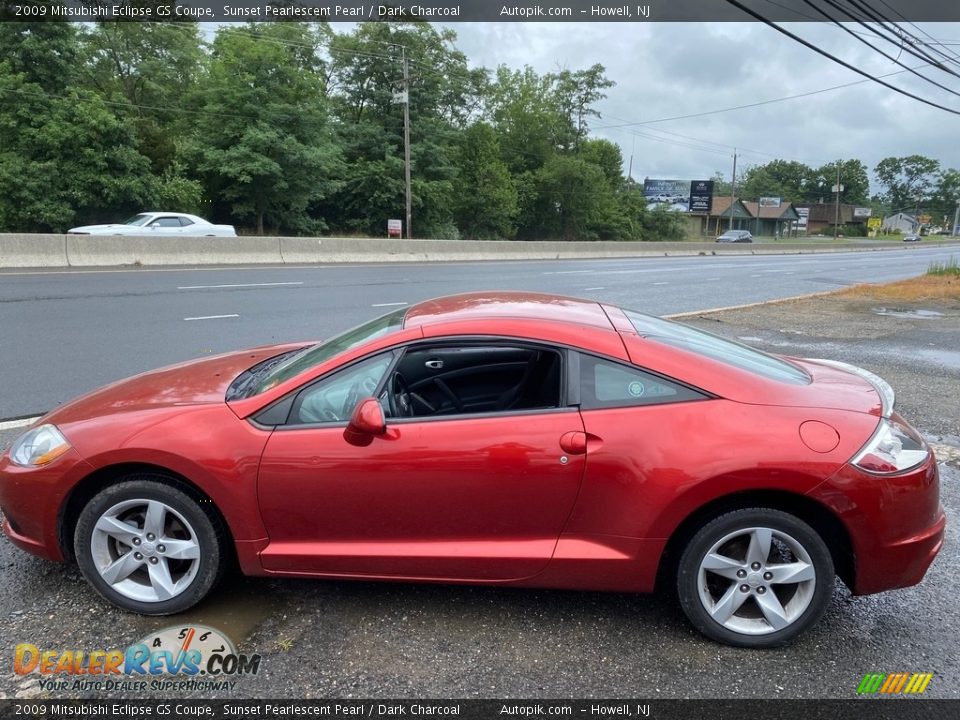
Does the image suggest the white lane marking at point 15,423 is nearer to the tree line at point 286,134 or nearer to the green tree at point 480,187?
the tree line at point 286,134

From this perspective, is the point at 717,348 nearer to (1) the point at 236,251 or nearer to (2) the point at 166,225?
(1) the point at 236,251

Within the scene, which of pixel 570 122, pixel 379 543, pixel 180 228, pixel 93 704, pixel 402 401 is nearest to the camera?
pixel 93 704

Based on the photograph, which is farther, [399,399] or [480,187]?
[480,187]

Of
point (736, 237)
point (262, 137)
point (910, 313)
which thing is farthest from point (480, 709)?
point (736, 237)

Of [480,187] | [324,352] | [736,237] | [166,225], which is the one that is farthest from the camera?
[736,237]

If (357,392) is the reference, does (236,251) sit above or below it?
above

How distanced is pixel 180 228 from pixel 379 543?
2094 cm

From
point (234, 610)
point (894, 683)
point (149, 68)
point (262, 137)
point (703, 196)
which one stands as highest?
point (149, 68)

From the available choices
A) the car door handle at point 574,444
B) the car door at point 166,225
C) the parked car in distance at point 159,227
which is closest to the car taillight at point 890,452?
the car door handle at point 574,444

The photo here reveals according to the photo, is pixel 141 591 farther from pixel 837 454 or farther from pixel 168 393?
pixel 837 454

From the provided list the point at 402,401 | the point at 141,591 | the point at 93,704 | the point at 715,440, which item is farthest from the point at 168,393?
the point at 715,440

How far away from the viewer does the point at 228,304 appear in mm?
11812

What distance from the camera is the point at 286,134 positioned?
105ft

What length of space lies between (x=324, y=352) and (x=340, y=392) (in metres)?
0.34
